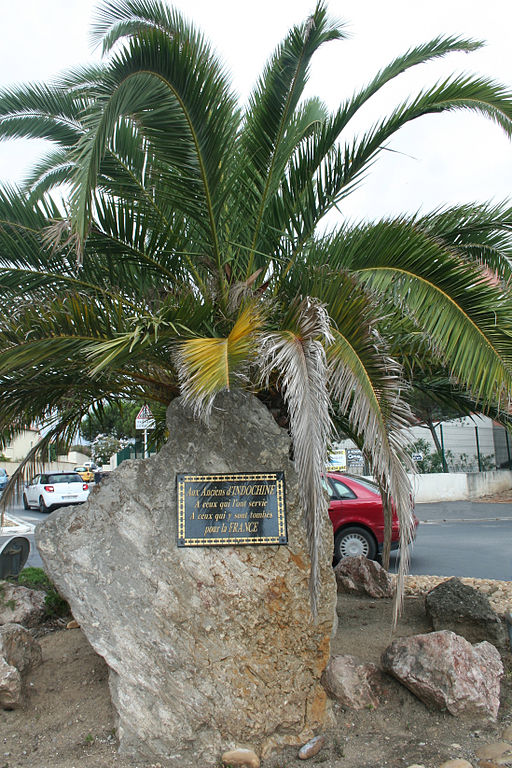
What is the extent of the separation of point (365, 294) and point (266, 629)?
227cm

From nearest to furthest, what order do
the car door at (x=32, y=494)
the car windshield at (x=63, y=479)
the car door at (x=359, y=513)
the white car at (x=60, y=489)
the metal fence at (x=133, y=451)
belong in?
1. the car door at (x=359, y=513)
2. the metal fence at (x=133, y=451)
3. the white car at (x=60, y=489)
4. the car windshield at (x=63, y=479)
5. the car door at (x=32, y=494)

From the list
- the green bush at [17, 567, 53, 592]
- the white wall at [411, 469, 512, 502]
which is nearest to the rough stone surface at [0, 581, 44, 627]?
the green bush at [17, 567, 53, 592]

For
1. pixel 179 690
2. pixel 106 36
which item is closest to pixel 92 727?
pixel 179 690

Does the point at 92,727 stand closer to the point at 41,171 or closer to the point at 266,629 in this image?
the point at 266,629

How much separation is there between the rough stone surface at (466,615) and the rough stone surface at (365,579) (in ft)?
4.94

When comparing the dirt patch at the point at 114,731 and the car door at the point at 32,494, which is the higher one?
the car door at the point at 32,494

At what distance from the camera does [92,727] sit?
13.1 ft

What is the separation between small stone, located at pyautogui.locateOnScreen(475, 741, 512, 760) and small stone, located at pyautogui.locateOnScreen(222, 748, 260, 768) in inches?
53.4

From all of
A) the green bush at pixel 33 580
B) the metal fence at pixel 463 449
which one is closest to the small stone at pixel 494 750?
the green bush at pixel 33 580

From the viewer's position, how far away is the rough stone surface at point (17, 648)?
443 centimetres

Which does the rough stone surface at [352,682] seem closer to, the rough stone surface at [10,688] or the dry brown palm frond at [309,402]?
the dry brown palm frond at [309,402]

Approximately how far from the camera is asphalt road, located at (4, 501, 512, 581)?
9156 millimetres

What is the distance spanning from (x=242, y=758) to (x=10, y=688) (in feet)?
5.64

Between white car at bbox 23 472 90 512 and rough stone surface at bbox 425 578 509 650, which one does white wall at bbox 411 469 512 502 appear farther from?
rough stone surface at bbox 425 578 509 650
